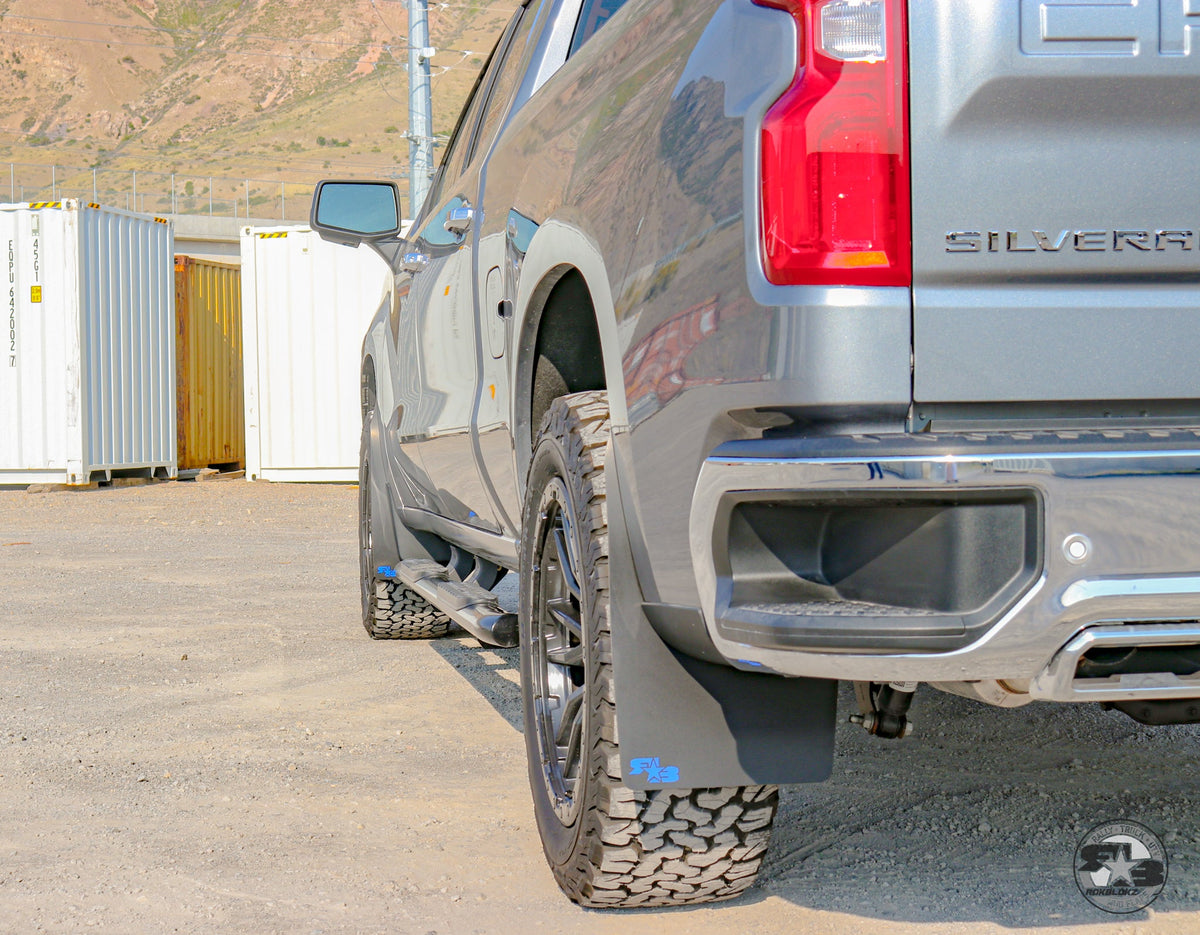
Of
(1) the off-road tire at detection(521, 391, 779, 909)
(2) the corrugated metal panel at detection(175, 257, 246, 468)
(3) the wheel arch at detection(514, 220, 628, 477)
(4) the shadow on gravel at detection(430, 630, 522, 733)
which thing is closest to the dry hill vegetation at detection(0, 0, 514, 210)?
(2) the corrugated metal panel at detection(175, 257, 246, 468)

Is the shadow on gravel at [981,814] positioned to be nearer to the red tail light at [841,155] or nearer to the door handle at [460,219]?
the red tail light at [841,155]

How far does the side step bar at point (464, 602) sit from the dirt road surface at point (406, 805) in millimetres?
408

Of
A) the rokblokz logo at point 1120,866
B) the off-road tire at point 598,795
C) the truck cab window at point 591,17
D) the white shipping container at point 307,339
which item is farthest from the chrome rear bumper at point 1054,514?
the white shipping container at point 307,339

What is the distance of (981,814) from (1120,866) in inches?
15.0

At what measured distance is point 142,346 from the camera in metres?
16.0

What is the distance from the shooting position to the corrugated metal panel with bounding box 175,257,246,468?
17281 mm

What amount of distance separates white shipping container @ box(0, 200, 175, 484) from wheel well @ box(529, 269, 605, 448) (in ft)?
42.7

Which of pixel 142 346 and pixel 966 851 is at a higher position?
pixel 142 346

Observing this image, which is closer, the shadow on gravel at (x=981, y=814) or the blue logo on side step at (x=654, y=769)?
the blue logo on side step at (x=654, y=769)

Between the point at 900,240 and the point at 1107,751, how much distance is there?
7.98 feet

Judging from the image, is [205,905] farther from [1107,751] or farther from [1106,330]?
[1107,751]

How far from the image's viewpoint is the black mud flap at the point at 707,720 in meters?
2.16

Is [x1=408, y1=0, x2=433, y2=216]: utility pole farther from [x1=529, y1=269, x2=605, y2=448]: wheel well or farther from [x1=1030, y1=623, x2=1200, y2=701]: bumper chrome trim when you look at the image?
[x1=1030, y1=623, x2=1200, y2=701]: bumper chrome trim

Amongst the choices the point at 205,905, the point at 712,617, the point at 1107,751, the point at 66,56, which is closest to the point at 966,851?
the point at 1107,751
